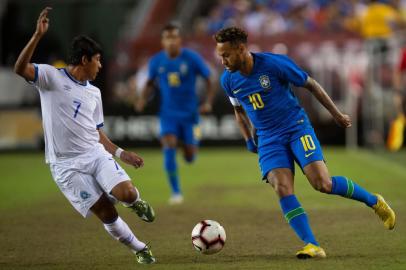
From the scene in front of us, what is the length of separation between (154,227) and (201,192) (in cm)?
409

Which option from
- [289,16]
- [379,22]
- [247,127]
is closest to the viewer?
[247,127]

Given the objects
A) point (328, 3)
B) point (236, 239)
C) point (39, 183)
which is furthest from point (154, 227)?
point (328, 3)

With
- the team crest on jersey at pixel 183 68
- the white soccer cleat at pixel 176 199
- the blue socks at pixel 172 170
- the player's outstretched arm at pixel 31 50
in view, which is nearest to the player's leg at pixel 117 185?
the player's outstretched arm at pixel 31 50

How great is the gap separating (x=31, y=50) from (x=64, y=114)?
0.85 m

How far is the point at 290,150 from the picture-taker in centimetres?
808

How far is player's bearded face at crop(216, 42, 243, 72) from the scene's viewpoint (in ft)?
25.8

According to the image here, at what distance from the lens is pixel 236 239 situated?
9023mm

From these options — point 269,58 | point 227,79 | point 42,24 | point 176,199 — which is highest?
point 42,24

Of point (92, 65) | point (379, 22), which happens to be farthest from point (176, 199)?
point (379, 22)

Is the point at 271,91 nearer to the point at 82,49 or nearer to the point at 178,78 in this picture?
the point at 82,49

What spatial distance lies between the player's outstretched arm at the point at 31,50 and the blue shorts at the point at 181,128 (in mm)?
6076

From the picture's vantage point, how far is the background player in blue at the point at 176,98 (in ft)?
43.3

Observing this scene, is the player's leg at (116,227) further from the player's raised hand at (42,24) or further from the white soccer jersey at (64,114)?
the player's raised hand at (42,24)

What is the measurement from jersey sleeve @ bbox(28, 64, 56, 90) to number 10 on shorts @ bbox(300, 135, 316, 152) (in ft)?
7.74
